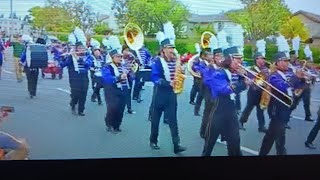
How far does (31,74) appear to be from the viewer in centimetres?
190

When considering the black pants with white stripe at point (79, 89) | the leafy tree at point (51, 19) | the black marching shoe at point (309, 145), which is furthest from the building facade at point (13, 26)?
the black marching shoe at point (309, 145)

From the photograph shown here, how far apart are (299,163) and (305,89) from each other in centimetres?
31

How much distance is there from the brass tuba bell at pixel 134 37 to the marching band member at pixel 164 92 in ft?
0.27

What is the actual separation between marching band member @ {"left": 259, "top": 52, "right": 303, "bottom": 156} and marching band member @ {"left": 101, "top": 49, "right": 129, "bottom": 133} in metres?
0.59

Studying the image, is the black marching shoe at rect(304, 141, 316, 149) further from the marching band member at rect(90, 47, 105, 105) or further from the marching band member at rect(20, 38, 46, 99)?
the marching band member at rect(20, 38, 46, 99)

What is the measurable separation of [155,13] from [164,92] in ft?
0.99

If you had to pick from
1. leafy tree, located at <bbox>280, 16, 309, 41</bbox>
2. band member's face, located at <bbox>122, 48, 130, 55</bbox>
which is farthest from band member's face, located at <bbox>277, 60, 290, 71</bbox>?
band member's face, located at <bbox>122, 48, 130, 55</bbox>

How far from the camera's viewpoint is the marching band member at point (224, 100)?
2053 mm

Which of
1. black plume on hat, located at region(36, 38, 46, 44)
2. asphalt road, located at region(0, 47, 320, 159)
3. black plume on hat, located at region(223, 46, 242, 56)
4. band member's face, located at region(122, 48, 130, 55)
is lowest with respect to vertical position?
asphalt road, located at region(0, 47, 320, 159)

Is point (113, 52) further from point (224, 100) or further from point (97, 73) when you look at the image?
point (224, 100)

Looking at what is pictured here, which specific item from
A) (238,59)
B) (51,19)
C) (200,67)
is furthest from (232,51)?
(51,19)

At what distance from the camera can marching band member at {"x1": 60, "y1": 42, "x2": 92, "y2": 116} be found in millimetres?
1938

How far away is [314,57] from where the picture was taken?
7.05ft

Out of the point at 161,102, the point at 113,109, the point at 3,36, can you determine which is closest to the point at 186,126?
the point at 161,102
